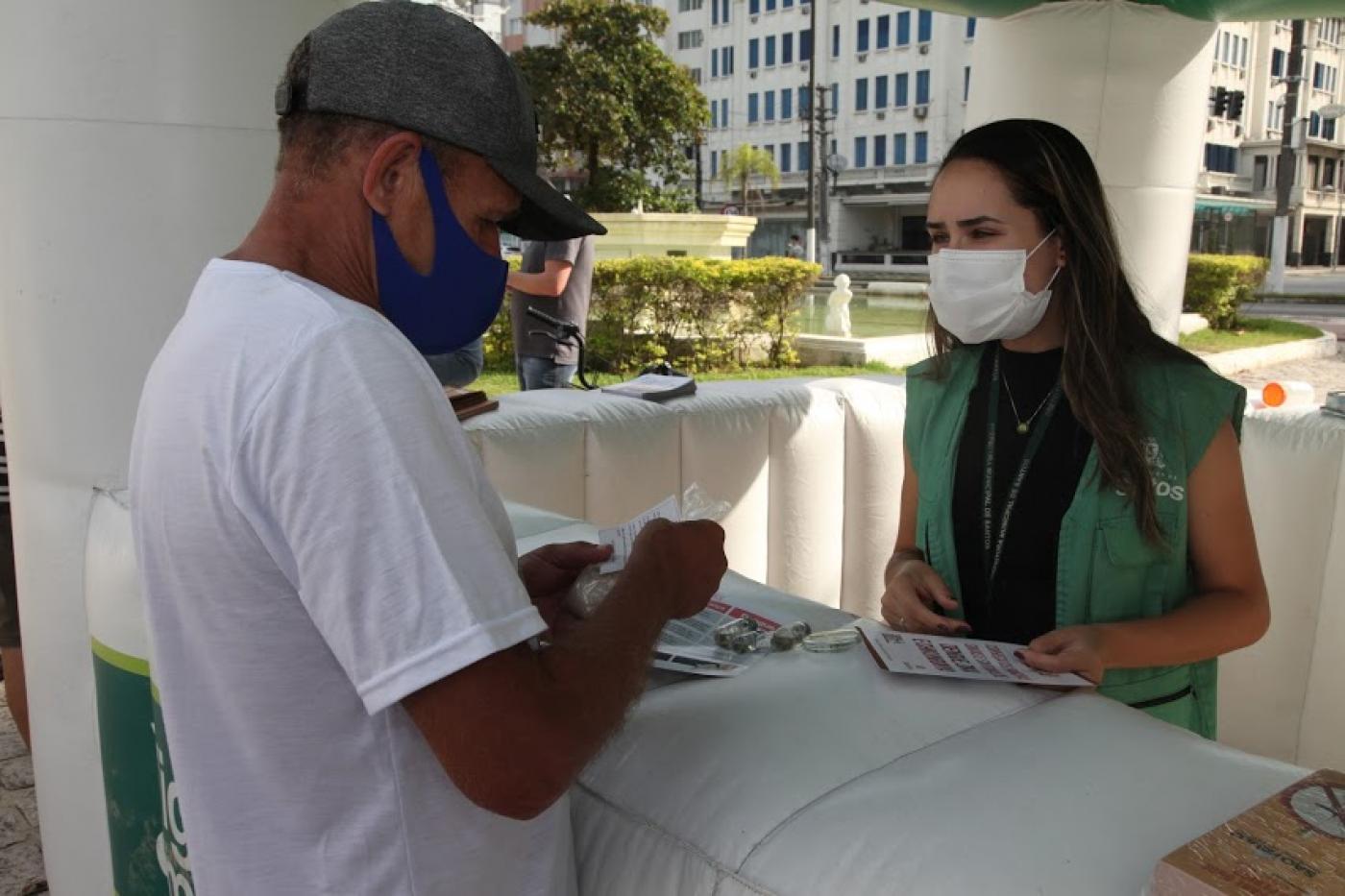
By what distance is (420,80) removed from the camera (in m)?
0.94

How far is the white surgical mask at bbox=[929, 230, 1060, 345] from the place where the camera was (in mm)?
1809

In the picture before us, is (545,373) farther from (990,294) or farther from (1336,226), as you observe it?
(1336,226)

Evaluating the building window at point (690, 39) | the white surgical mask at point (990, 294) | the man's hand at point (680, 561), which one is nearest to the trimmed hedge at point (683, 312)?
the white surgical mask at point (990, 294)

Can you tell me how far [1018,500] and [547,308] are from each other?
3362 millimetres

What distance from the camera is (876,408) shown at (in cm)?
399

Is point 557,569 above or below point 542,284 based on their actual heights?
below

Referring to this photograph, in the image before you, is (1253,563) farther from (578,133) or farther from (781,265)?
(578,133)

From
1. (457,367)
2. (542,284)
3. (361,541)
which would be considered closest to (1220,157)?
(542,284)

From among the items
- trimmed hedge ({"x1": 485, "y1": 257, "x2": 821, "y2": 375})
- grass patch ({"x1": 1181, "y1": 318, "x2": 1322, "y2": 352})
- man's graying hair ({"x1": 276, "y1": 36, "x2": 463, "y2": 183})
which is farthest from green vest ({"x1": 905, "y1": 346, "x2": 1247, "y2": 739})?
grass patch ({"x1": 1181, "y1": 318, "x2": 1322, "y2": 352})

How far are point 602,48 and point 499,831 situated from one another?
23441mm

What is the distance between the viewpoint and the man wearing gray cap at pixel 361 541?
2.70 feet

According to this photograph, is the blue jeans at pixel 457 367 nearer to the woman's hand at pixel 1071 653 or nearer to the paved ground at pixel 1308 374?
the woman's hand at pixel 1071 653

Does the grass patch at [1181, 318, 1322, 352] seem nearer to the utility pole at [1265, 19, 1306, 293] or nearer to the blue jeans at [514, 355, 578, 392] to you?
the utility pole at [1265, 19, 1306, 293]

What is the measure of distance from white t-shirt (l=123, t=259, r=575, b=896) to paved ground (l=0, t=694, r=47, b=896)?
7.47 ft
